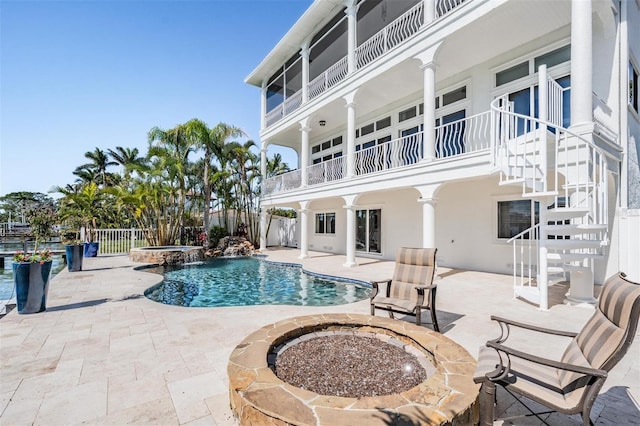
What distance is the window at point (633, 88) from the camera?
285 inches

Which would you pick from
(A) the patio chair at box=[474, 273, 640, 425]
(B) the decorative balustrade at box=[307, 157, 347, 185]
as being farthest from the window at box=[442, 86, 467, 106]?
(A) the patio chair at box=[474, 273, 640, 425]

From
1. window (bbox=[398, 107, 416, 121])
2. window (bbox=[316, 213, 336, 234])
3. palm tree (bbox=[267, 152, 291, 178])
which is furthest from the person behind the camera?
palm tree (bbox=[267, 152, 291, 178])

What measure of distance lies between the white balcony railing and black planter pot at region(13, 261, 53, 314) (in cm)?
989

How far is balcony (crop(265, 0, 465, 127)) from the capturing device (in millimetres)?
8611

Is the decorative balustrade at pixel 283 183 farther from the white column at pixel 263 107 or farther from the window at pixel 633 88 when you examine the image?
the window at pixel 633 88

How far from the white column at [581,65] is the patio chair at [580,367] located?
426 centimetres

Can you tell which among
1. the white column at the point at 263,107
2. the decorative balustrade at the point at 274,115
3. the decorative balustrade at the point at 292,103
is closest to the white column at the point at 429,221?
the decorative balustrade at the point at 292,103

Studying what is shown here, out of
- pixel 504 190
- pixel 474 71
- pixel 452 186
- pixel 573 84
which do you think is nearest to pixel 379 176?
pixel 452 186

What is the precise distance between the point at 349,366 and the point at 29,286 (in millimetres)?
5499

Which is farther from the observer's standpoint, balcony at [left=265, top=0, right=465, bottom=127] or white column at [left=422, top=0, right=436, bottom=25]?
balcony at [left=265, top=0, right=465, bottom=127]

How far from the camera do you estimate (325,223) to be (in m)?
16.0

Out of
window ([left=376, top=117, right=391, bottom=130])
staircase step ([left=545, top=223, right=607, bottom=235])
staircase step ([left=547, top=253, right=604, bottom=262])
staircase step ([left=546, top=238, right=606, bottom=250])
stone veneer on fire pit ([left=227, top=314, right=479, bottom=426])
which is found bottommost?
→ stone veneer on fire pit ([left=227, top=314, right=479, bottom=426])

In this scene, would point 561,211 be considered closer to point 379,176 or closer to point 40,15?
point 379,176

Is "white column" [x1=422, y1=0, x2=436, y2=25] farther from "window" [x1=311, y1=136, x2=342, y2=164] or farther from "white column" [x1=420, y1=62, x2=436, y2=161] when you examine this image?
"window" [x1=311, y1=136, x2=342, y2=164]
